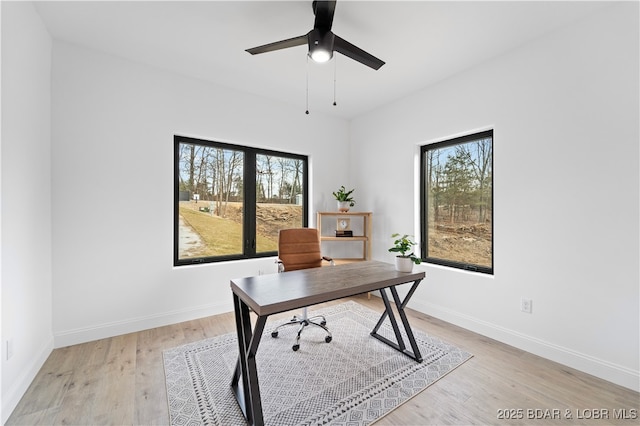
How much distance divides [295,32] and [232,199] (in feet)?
6.59

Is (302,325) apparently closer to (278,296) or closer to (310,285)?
(310,285)

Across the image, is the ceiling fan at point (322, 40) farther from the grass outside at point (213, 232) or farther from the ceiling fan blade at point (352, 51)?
the grass outside at point (213, 232)

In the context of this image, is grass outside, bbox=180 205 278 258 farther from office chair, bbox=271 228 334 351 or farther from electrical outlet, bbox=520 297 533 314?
electrical outlet, bbox=520 297 533 314

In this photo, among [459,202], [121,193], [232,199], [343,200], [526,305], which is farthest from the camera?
[343,200]

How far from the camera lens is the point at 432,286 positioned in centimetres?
320

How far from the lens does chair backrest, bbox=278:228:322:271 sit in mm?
2922

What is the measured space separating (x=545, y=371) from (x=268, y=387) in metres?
2.08

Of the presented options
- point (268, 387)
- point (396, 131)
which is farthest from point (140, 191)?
point (396, 131)

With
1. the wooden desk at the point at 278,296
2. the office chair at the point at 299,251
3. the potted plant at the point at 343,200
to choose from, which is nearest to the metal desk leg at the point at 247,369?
the wooden desk at the point at 278,296

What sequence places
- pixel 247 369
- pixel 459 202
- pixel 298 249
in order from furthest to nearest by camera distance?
pixel 459 202, pixel 298 249, pixel 247 369

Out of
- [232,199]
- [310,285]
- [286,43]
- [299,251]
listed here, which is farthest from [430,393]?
[232,199]

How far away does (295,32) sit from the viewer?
7.53ft

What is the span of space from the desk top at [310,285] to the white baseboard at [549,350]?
109cm

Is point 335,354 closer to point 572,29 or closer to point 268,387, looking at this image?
point 268,387
